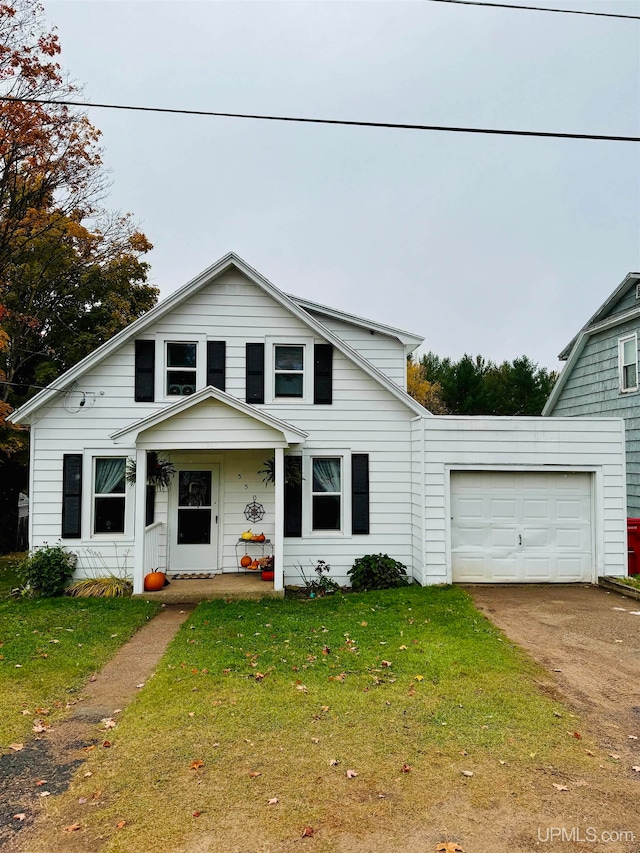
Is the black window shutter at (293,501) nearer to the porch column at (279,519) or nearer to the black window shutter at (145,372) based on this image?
the porch column at (279,519)

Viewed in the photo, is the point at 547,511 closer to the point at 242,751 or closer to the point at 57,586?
the point at 242,751

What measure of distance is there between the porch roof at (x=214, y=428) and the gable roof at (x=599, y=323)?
9655mm

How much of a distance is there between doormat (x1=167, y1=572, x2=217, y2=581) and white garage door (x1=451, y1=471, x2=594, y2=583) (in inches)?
189

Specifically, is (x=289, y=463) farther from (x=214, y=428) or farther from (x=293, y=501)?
(x=214, y=428)

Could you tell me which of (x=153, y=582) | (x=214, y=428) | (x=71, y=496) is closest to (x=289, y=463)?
(x=214, y=428)

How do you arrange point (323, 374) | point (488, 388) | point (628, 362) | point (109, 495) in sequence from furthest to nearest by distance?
point (488, 388) → point (628, 362) → point (323, 374) → point (109, 495)

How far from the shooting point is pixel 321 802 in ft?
11.4

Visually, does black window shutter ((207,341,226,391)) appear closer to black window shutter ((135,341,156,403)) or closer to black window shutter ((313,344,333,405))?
black window shutter ((135,341,156,403))

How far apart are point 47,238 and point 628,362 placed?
54.0ft

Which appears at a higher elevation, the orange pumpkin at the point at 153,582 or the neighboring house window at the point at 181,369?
the neighboring house window at the point at 181,369

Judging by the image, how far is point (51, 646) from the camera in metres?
6.80

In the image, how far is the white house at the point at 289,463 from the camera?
998cm

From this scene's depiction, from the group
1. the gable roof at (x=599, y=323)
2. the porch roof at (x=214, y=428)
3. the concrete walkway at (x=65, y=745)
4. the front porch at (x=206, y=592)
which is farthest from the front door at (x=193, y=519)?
the gable roof at (x=599, y=323)

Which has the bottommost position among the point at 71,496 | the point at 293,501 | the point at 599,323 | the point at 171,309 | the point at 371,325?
the point at 293,501
